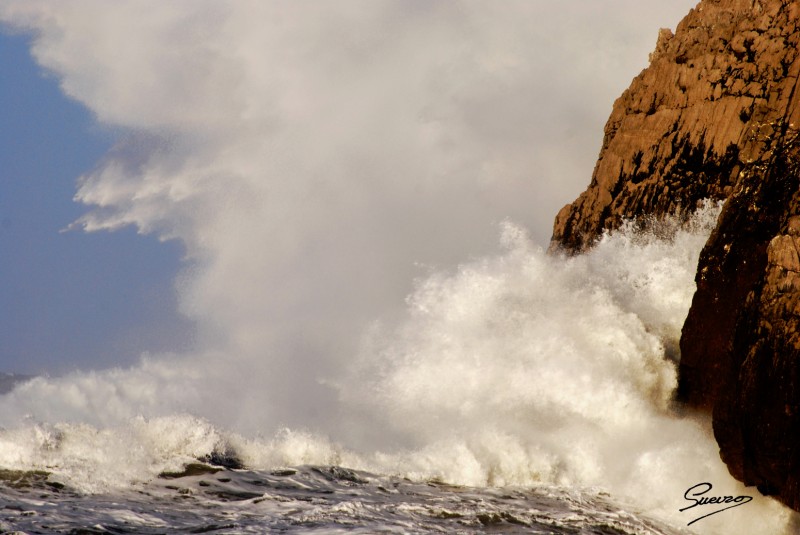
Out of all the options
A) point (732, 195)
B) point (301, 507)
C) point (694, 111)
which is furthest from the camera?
point (694, 111)

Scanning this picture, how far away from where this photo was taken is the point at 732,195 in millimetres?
18594

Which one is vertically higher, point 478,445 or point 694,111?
point 694,111

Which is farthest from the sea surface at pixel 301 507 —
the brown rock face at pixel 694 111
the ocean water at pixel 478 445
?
the brown rock face at pixel 694 111

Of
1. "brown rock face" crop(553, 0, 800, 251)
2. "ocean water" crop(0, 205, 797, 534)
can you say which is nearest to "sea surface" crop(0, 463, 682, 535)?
"ocean water" crop(0, 205, 797, 534)

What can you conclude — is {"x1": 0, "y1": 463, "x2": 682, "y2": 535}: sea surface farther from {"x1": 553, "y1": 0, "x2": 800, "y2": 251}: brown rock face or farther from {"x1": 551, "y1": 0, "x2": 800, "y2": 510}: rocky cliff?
{"x1": 553, "y1": 0, "x2": 800, "y2": 251}: brown rock face

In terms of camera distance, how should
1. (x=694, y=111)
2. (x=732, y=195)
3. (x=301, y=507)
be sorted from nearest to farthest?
1. (x=301, y=507)
2. (x=732, y=195)
3. (x=694, y=111)

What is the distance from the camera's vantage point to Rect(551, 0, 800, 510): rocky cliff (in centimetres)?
1491

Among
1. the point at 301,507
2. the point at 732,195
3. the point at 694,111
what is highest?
the point at 694,111

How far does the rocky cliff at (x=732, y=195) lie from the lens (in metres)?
14.9

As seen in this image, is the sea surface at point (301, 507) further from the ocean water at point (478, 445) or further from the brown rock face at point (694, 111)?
the brown rock face at point (694, 111)

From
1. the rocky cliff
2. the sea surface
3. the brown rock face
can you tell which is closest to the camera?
the sea surface

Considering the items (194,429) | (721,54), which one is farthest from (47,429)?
(721,54)

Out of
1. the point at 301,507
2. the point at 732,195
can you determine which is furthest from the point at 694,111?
the point at 301,507

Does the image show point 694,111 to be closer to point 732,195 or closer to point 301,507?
point 732,195
